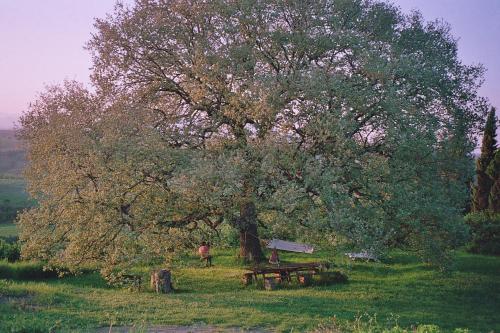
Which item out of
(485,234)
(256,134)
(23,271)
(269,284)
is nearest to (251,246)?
(269,284)

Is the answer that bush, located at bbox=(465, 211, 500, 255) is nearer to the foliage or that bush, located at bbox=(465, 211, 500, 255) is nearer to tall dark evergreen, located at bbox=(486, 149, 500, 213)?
tall dark evergreen, located at bbox=(486, 149, 500, 213)

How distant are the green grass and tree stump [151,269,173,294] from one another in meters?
0.46

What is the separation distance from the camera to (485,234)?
30.9 meters

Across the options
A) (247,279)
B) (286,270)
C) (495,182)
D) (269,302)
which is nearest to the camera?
(269,302)

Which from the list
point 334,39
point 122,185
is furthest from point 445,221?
point 122,185

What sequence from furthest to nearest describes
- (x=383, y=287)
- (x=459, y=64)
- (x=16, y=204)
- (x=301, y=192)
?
(x=16, y=204)
(x=459, y=64)
(x=383, y=287)
(x=301, y=192)

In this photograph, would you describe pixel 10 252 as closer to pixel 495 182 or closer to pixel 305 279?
pixel 305 279

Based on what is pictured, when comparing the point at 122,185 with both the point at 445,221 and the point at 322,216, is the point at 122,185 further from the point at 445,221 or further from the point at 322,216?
the point at 445,221

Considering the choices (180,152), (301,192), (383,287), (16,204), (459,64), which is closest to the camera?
(301,192)

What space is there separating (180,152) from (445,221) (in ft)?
34.1

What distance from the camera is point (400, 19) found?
2502 centimetres

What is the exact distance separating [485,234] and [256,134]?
17.0m

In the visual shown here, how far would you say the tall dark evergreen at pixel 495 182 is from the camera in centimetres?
3994

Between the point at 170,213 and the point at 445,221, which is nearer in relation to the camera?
the point at 445,221
